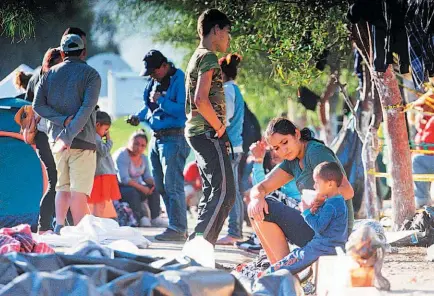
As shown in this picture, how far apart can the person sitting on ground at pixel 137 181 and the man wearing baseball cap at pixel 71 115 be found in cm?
262

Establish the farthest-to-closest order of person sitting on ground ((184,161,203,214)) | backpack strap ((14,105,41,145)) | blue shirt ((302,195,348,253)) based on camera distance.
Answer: person sitting on ground ((184,161,203,214)) < backpack strap ((14,105,41,145)) < blue shirt ((302,195,348,253))

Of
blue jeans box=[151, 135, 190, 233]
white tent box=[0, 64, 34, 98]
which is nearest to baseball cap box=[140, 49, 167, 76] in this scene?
blue jeans box=[151, 135, 190, 233]

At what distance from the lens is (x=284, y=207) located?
5.99 m

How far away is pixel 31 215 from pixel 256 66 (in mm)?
4361

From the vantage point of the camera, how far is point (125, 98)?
1437 centimetres

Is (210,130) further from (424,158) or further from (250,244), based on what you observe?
(424,158)

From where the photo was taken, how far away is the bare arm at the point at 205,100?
6359 mm

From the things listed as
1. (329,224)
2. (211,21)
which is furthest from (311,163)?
(211,21)

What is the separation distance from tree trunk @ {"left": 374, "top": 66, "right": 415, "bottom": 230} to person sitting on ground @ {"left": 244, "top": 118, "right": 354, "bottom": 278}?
2.83 meters

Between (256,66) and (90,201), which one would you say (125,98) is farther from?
(90,201)

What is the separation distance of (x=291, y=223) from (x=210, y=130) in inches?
34.8

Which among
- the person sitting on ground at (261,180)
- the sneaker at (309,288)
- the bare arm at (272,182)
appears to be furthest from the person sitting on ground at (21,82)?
the sneaker at (309,288)

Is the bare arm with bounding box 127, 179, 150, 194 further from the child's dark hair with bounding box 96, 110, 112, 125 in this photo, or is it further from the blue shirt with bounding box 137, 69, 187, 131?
the blue shirt with bounding box 137, 69, 187, 131

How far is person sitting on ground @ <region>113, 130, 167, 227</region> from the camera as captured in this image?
10188mm
